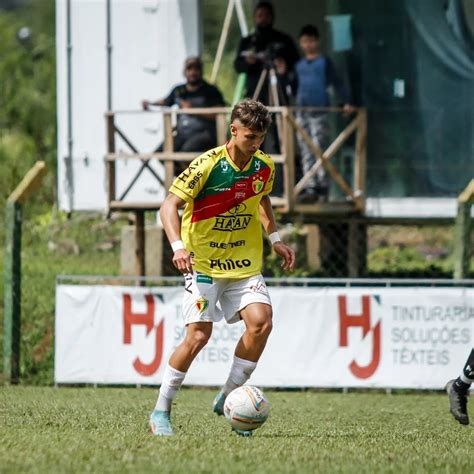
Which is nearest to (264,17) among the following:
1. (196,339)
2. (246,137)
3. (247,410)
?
(246,137)

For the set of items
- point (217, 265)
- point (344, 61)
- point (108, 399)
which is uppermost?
point (344, 61)

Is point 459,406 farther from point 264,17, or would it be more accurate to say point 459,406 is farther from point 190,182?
point 264,17

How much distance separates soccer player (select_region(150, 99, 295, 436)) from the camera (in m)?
9.12

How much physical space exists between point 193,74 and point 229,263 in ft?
26.0

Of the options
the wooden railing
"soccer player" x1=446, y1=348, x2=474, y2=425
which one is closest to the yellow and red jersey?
"soccer player" x1=446, y1=348, x2=474, y2=425

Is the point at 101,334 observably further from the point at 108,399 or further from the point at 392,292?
the point at 392,292

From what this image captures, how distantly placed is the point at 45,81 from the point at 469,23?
22820mm

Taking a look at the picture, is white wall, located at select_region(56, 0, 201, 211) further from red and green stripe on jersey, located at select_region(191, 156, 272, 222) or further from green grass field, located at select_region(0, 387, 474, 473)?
red and green stripe on jersey, located at select_region(191, 156, 272, 222)

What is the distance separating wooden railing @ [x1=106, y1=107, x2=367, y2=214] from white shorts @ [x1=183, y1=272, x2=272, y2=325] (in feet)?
23.5

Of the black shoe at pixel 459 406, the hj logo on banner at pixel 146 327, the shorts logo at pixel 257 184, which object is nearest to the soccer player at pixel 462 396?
the black shoe at pixel 459 406

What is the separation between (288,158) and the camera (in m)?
16.7

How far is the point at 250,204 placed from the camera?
9.41 meters

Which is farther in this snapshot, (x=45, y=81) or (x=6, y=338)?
(x=45, y=81)

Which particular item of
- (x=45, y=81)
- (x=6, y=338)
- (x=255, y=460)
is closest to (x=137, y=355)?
(x=6, y=338)
